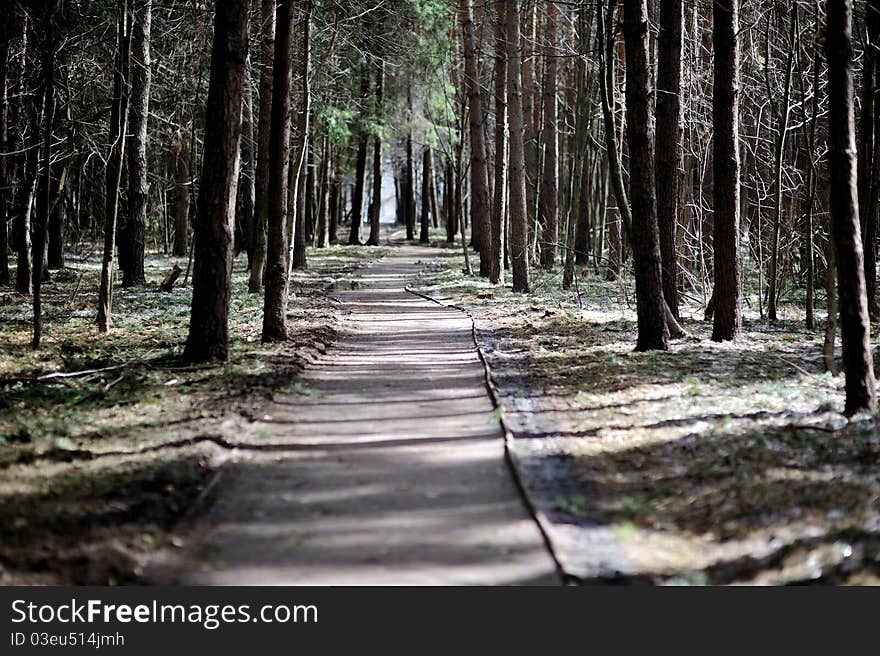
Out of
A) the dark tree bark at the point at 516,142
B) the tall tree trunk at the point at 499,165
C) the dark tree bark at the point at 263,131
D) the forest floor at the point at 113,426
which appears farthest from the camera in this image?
the tall tree trunk at the point at 499,165

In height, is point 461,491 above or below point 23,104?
below

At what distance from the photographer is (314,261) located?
110 ft

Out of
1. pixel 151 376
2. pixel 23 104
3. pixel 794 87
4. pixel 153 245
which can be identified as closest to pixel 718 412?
pixel 151 376

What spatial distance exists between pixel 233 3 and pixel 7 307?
29.4ft

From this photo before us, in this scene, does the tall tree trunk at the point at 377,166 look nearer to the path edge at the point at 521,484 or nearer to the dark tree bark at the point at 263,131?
the dark tree bark at the point at 263,131

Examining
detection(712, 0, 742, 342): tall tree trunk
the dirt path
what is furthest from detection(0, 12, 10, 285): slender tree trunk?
detection(712, 0, 742, 342): tall tree trunk

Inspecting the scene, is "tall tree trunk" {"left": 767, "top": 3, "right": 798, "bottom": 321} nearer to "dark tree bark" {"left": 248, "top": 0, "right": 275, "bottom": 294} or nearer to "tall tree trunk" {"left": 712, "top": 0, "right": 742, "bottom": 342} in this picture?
"tall tree trunk" {"left": 712, "top": 0, "right": 742, "bottom": 342}

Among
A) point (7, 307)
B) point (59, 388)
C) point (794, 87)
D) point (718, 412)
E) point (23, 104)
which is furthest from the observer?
point (23, 104)

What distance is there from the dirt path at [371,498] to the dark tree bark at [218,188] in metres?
1.44

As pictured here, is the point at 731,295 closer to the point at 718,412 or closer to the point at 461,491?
the point at 718,412

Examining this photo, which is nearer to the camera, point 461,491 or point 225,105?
point 461,491

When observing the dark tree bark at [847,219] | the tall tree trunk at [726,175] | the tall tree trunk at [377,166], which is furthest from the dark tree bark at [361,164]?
the dark tree bark at [847,219]

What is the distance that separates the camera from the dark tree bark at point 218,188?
11.2 meters

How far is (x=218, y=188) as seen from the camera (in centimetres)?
1130
